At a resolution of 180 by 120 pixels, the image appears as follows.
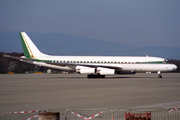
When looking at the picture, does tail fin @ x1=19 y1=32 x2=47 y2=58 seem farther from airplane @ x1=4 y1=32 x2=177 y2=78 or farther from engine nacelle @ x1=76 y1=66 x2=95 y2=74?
engine nacelle @ x1=76 y1=66 x2=95 y2=74

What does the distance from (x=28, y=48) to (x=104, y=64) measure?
1330 centimetres

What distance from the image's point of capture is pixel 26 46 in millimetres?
48281

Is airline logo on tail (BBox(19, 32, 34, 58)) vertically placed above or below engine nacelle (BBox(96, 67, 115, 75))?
above

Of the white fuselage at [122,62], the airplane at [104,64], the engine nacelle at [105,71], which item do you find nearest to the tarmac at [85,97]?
the engine nacelle at [105,71]

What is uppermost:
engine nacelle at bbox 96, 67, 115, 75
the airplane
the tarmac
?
the airplane

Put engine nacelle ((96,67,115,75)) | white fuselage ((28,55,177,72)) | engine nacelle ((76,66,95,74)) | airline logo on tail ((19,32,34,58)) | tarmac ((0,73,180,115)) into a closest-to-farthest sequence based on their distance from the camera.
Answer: tarmac ((0,73,180,115)) < engine nacelle ((96,67,115,75)) < engine nacelle ((76,66,95,74)) < white fuselage ((28,55,177,72)) < airline logo on tail ((19,32,34,58))

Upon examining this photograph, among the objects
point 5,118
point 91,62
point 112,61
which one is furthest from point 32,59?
point 5,118

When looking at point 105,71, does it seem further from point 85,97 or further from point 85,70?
point 85,97

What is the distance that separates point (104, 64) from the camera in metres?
45.1

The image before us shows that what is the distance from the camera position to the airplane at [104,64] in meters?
43.5

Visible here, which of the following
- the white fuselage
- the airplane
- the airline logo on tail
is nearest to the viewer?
the airplane

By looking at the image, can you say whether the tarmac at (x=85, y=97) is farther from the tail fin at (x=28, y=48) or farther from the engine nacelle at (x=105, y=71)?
the tail fin at (x=28, y=48)

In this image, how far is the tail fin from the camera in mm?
47938

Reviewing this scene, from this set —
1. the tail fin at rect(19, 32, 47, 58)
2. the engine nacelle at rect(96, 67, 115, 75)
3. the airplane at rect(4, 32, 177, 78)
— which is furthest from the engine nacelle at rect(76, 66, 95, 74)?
the tail fin at rect(19, 32, 47, 58)
